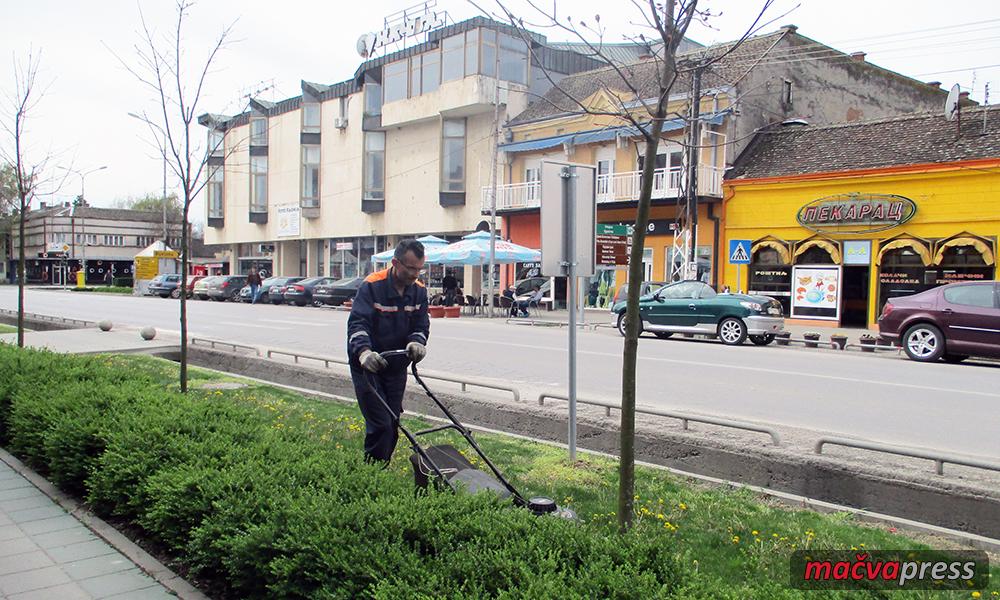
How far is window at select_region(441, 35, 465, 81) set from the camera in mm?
34156

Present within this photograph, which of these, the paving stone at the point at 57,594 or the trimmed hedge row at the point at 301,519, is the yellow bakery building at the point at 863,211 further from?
the paving stone at the point at 57,594

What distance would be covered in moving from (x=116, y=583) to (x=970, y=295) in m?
14.9

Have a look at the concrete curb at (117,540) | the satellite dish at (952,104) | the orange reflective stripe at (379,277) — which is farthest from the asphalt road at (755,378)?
the satellite dish at (952,104)

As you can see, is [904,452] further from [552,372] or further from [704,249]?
[704,249]

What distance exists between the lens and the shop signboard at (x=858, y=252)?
22.8 m

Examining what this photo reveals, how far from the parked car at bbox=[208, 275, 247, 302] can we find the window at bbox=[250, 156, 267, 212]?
1014cm

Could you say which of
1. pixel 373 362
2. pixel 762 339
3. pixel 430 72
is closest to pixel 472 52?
pixel 430 72

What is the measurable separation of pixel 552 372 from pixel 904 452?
24.7 ft

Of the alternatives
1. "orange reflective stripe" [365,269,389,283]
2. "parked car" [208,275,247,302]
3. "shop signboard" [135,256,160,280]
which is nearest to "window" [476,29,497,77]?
"parked car" [208,275,247,302]

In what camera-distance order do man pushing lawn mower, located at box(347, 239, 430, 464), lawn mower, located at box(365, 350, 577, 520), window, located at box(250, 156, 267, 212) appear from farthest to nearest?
window, located at box(250, 156, 267, 212)
man pushing lawn mower, located at box(347, 239, 430, 464)
lawn mower, located at box(365, 350, 577, 520)

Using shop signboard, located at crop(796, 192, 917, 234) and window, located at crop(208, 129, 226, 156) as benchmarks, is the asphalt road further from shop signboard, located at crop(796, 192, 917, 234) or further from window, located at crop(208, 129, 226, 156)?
shop signboard, located at crop(796, 192, 917, 234)

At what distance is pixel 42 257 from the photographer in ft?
257

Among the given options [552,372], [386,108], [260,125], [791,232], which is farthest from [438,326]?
[260,125]

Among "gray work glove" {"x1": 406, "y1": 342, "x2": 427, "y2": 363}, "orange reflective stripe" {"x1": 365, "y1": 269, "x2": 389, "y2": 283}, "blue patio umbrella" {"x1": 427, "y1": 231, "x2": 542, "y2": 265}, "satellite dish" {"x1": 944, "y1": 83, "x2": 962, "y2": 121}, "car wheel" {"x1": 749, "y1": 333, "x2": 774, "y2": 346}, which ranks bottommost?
"car wheel" {"x1": 749, "y1": 333, "x2": 774, "y2": 346}
